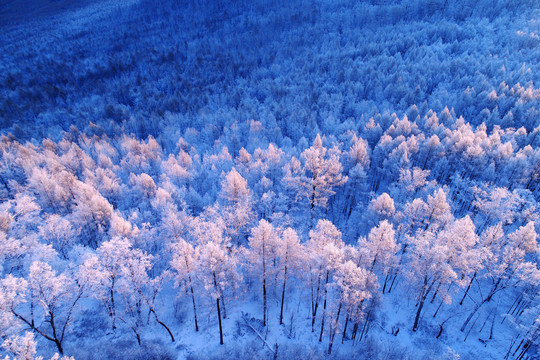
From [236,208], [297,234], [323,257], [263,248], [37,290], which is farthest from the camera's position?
[297,234]

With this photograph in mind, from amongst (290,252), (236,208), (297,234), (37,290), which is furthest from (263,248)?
(37,290)

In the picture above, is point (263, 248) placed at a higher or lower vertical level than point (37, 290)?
lower

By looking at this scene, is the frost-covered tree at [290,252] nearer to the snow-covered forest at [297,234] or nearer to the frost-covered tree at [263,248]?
the snow-covered forest at [297,234]

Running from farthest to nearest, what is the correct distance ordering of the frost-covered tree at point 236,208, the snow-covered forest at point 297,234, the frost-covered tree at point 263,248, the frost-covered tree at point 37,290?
the frost-covered tree at point 236,208, the frost-covered tree at point 263,248, the snow-covered forest at point 297,234, the frost-covered tree at point 37,290

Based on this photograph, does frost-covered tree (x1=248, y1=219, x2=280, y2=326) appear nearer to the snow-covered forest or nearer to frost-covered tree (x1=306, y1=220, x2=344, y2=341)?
the snow-covered forest

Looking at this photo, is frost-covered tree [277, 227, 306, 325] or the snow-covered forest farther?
frost-covered tree [277, 227, 306, 325]

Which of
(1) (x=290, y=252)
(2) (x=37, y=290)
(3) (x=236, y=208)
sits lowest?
(3) (x=236, y=208)

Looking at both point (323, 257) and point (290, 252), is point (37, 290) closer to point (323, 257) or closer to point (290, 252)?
point (290, 252)

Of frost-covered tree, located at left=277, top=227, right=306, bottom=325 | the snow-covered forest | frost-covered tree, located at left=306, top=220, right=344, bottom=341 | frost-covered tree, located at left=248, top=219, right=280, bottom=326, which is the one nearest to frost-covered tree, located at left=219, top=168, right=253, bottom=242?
the snow-covered forest

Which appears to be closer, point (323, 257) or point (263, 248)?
point (323, 257)

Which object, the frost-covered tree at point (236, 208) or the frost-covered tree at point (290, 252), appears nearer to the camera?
the frost-covered tree at point (290, 252)

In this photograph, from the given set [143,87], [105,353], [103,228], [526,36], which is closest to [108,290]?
[105,353]

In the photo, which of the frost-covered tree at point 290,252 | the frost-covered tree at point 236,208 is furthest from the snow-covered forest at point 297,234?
the frost-covered tree at point 236,208
